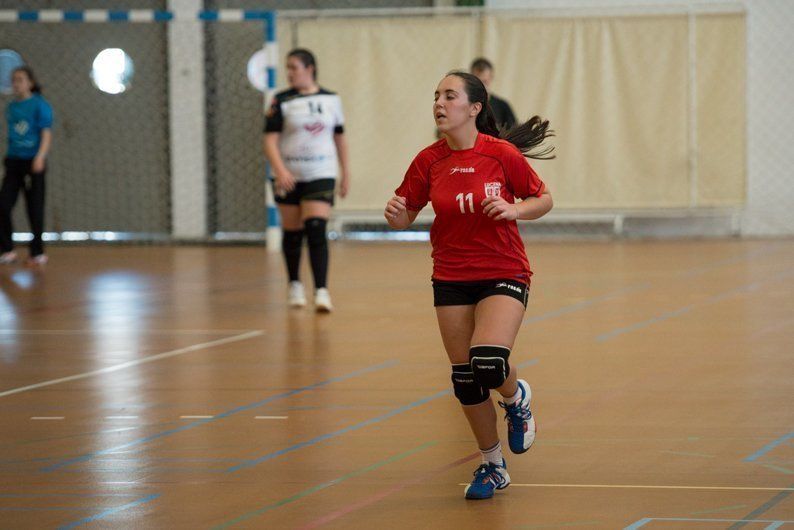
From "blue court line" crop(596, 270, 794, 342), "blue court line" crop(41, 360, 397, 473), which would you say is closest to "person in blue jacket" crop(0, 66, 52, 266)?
"blue court line" crop(596, 270, 794, 342)

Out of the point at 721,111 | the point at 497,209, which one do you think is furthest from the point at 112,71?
the point at 497,209

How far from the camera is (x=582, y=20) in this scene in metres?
15.1

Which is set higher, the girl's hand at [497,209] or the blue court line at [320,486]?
the girl's hand at [497,209]

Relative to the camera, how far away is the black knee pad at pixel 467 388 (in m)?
3.85

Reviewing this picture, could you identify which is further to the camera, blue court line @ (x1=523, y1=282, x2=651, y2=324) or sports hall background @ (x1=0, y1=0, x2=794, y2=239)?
sports hall background @ (x1=0, y1=0, x2=794, y2=239)

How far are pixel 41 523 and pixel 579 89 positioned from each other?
1238 cm

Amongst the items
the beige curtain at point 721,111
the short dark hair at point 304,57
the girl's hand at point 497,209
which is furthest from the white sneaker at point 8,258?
the girl's hand at point 497,209

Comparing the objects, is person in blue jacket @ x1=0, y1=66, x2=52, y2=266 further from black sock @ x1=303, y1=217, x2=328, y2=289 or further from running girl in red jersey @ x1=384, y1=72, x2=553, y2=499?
running girl in red jersey @ x1=384, y1=72, x2=553, y2=499

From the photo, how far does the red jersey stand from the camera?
3.93 m

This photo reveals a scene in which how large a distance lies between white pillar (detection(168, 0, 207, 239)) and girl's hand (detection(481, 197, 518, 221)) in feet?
41.4

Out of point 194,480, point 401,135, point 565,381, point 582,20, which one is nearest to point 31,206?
point 401,135

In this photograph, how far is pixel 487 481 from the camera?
3.71 metres

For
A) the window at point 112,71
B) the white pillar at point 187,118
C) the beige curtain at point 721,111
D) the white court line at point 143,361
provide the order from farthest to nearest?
1. the window at point 112,71
2. the white pillar at point 187,118
3. the beige curtain at point 721,111
4. the white court line at point 143,361

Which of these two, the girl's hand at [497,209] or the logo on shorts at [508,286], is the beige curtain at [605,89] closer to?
the logo on shorts at [508,286]
